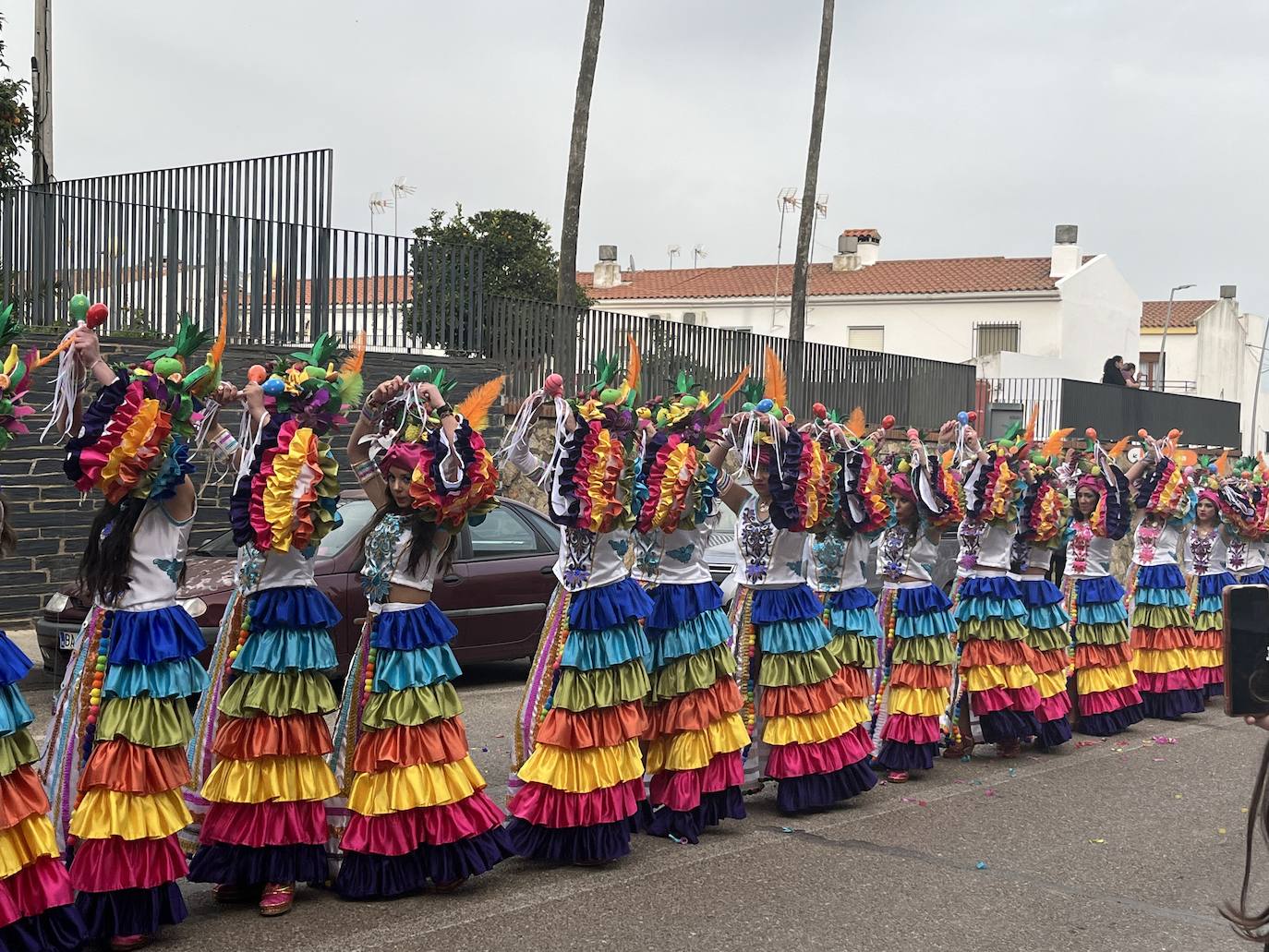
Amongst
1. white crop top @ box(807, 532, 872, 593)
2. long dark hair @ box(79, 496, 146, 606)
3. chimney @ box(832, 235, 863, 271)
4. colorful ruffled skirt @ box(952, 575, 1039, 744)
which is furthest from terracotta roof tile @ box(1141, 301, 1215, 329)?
long dark hair @ box(79, 496, 146, 606)

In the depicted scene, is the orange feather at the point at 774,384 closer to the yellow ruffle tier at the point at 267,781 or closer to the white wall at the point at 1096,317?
the yellow ruffle tier at the point at 267,781

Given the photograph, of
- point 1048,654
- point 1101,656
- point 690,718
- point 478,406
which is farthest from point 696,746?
point 1101,656

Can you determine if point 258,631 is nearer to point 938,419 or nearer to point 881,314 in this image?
point 938,419

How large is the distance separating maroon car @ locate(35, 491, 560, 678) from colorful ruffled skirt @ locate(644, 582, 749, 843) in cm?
304

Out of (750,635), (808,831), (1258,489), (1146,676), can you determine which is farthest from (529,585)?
(1258,489)

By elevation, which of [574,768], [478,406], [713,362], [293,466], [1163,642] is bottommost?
[1163,642]

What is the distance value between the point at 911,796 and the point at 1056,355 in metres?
33.4

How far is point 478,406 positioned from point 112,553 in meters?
1.66

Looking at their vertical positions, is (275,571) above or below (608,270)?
below

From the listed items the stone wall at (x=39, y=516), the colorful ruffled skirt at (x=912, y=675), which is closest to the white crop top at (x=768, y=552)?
the colorful ruffled skirt at (x=912, y=675)

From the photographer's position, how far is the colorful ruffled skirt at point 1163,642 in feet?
34.4

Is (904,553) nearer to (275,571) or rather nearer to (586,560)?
(586,560)

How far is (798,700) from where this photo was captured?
696 cm

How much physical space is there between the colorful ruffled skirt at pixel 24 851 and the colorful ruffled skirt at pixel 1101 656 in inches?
282
